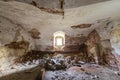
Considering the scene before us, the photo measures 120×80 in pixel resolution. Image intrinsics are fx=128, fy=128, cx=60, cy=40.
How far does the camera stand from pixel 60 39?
261 centimetres

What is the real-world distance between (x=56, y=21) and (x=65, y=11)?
38 cm

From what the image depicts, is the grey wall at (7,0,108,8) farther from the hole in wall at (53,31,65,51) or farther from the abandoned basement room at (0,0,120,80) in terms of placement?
the hole in wall at (53,31,65,51)

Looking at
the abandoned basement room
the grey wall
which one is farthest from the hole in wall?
the grey wall

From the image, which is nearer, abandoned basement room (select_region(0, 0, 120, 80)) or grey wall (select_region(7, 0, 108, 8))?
grey wall (select_region(7, 0, 108, 8))

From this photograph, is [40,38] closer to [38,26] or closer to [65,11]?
[38,26]

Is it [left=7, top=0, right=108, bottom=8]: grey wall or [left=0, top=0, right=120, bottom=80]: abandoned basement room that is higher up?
[left=7, top=0, right=108, bottom=8]: grey wall

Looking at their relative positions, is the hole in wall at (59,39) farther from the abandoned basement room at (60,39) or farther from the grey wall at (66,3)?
the grey wall at (66,3)

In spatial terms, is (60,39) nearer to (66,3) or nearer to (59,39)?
(59,39)

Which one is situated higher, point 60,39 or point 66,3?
point 66,3

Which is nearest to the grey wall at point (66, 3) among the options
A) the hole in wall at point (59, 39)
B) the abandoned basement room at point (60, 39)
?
the abandoned basement room at point (60, 39)

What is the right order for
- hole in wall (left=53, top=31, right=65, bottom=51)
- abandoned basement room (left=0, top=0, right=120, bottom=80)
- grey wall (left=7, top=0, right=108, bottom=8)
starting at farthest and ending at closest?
hole in wall (left=53, top=31, right=65, bottom=51)
abandoned basement room (left=0, top=0, right=120, bottom=80)
grey wall (left=7, top=0, right=108, bottom=8)

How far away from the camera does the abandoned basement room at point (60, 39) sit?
1623 mm

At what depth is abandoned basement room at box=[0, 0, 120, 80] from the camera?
1.62 metres

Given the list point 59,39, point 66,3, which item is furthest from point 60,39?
point 66,3
